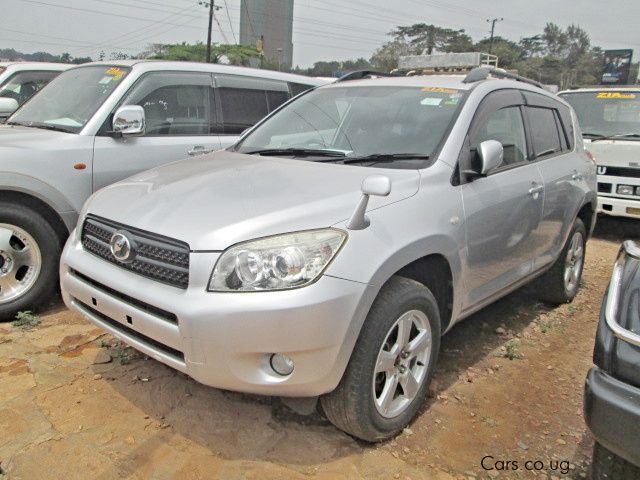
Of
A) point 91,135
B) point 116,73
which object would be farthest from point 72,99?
point 91,135

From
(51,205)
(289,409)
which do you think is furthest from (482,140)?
(51,205)

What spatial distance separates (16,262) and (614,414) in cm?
369

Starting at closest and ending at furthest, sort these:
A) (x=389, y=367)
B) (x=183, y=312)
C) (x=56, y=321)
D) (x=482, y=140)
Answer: (x=183, y=312) → (x=389, y=367) → (x=482, y=140) → (x=56, y=321)

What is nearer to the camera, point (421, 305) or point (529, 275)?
point (421, 305)

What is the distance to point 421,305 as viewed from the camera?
8.88 feet

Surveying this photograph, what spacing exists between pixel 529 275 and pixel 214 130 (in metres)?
2.91

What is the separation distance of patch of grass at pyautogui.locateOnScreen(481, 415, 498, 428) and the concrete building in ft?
146

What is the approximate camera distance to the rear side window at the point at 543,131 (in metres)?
4.11

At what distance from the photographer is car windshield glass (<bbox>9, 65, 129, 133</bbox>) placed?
4.33 m

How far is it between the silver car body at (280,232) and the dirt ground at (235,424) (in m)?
0.43

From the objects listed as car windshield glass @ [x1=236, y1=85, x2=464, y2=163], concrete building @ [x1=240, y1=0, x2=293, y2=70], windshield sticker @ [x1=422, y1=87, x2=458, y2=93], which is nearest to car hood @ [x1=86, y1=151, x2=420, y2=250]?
car windshield glass @ [x1=236, y1=85, x2=464, y2=163]

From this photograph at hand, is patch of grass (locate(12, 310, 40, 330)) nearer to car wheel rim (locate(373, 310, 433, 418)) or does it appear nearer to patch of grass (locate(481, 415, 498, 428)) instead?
car wheel rim (locate(373, 310, 433, 418))

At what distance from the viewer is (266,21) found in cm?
4697

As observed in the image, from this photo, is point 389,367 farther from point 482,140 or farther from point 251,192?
point 482,140
